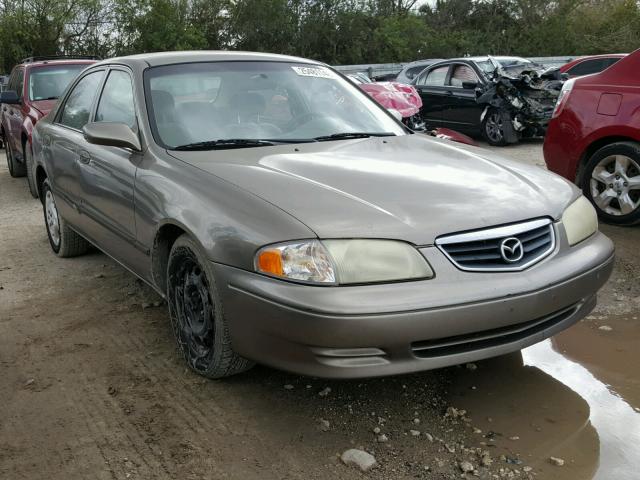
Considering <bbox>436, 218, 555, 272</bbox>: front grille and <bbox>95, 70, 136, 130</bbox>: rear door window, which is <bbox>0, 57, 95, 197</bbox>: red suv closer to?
<bbox>95, 70, 136, 130</bbox>: rear door window

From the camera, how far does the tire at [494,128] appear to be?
11.6 metres

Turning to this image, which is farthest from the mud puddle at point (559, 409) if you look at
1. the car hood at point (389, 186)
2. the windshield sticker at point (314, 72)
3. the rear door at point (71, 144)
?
the rear door at point (71, 144)

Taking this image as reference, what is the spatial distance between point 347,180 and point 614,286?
2.38 meters

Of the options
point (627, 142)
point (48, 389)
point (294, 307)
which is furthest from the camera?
point (627, 142)

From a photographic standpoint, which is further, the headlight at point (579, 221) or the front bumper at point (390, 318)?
the headlight at point (579, 221)

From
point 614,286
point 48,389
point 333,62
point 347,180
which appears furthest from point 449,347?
point 333,62

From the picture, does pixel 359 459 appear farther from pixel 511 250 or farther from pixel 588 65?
pixel 588 65

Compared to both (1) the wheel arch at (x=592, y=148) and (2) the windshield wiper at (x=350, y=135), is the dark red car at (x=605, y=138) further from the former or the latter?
(2) the windshield wiper at (x=350, y=135)

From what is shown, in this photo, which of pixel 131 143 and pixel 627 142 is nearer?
pixel 131 143

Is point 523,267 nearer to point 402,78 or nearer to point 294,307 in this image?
point 294,307

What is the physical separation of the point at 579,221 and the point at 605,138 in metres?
3.00

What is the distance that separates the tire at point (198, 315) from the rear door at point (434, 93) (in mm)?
10139

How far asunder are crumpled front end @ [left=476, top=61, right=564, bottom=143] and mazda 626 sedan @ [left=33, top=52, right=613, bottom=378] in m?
7.63

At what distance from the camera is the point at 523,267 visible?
2842 mm
